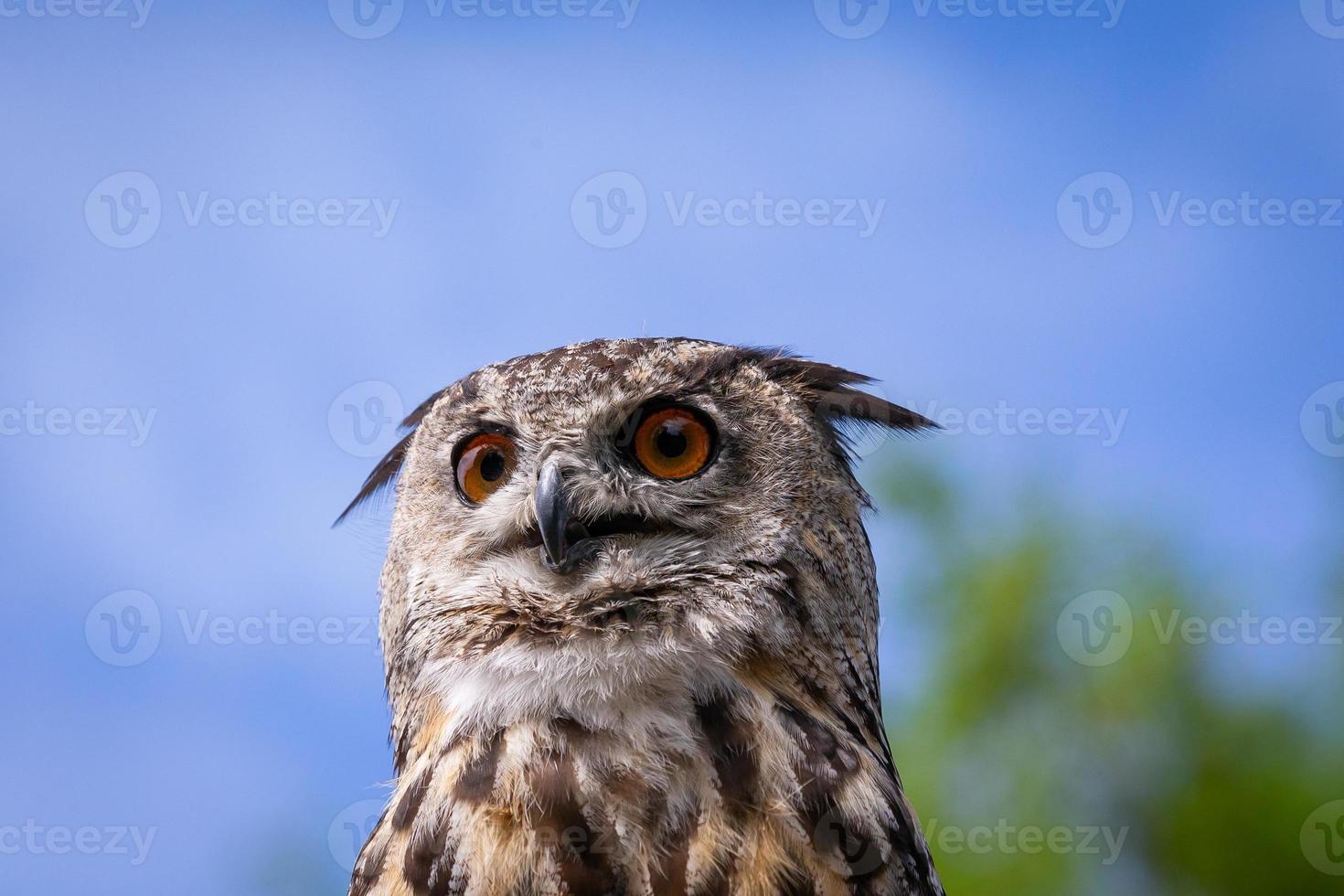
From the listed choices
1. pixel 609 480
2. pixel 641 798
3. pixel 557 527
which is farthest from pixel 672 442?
pixel 641 798

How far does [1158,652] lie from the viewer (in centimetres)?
816

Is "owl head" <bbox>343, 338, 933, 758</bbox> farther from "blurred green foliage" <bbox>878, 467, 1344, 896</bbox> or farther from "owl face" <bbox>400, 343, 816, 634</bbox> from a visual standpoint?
"blurred green foliage" <bbox>878, 467, 1344, 896</bbox>

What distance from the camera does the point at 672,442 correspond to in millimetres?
2410

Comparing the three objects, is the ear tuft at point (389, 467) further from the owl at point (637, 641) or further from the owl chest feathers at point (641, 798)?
the owl chest feathers at point (641, 798)

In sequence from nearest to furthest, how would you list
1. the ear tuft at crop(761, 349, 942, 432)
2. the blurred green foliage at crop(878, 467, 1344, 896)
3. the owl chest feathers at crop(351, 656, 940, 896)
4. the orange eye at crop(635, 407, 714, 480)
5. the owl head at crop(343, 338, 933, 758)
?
the owl chest feathers at crop(351, 656, 940, 896) → the owl head at crop(343, 338, 933, 758) → the orange eye at crop(635, 407, 714, 480) → the ear tuft at crop(761, 349, 942, 432) → the blurred green foliage at crop(878, 467, 1344, 896)

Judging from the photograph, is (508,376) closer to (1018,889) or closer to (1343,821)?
(1018,889)

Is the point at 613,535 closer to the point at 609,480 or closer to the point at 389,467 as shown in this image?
the point at 609,480

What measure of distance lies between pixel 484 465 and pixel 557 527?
39 cm

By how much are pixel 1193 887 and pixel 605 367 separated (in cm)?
722

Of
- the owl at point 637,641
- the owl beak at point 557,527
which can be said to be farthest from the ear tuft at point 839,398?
the owl beak at point 557,527

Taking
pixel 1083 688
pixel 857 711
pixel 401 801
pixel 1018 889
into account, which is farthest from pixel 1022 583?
pixel 401 801

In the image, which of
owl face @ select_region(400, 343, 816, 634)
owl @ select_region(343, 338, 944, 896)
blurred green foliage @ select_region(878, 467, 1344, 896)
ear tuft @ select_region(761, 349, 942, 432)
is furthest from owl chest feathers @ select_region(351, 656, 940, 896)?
blurred green foliage @ select_region(878, 467, 1344, 896)

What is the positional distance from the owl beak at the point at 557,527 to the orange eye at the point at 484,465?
0.69 ft

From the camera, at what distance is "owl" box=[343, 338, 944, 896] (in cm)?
184
